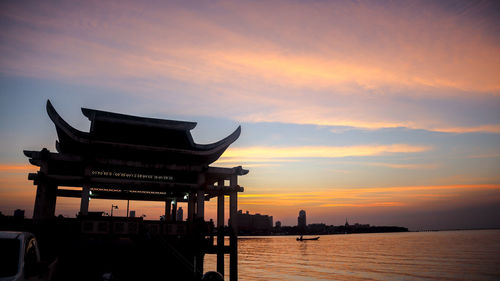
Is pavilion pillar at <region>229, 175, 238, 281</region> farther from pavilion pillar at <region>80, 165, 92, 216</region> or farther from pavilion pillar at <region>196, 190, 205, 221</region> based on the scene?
pavilion pillar at <region>80, 165, 92, 216</region>

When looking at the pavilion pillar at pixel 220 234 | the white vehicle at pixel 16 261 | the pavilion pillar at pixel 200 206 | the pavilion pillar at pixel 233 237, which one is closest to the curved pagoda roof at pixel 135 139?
the pavilion pillar at pixel 200 206

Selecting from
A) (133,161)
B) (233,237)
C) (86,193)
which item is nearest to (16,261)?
(86,193)

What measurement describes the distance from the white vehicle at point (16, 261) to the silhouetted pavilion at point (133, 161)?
1104cm

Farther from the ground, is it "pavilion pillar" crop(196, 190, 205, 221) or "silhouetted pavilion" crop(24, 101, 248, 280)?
"silhouetted pavilion" crop(24, 101, 248, 280)

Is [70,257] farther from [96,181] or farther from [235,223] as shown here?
[235,223]

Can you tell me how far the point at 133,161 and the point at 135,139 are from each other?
2.16m

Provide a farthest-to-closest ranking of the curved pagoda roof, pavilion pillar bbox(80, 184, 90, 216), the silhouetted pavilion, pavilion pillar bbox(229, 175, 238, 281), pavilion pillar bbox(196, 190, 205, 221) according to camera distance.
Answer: pavilion pillar bbox(229, 175, 238, 281), pavilion pillar bbox(196, 190, 205, 221), the curved pagoda roof, the silhouetted pavilion, pavilion pillar bbox(80, 184, 90, 216)

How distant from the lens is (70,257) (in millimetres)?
14867

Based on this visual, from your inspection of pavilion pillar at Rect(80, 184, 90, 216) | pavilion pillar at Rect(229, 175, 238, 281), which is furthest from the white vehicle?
pavilion pillar at Rect(229, 175, 238, 281)

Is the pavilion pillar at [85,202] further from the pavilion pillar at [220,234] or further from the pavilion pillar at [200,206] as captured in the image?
the pavilion pillar at [220,234]

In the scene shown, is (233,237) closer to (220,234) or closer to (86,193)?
(220,234)

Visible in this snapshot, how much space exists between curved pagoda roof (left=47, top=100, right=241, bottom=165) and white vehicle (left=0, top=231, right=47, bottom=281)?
1197cm

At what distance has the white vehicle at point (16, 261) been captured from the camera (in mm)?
6305

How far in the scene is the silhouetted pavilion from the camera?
58.5 ft
